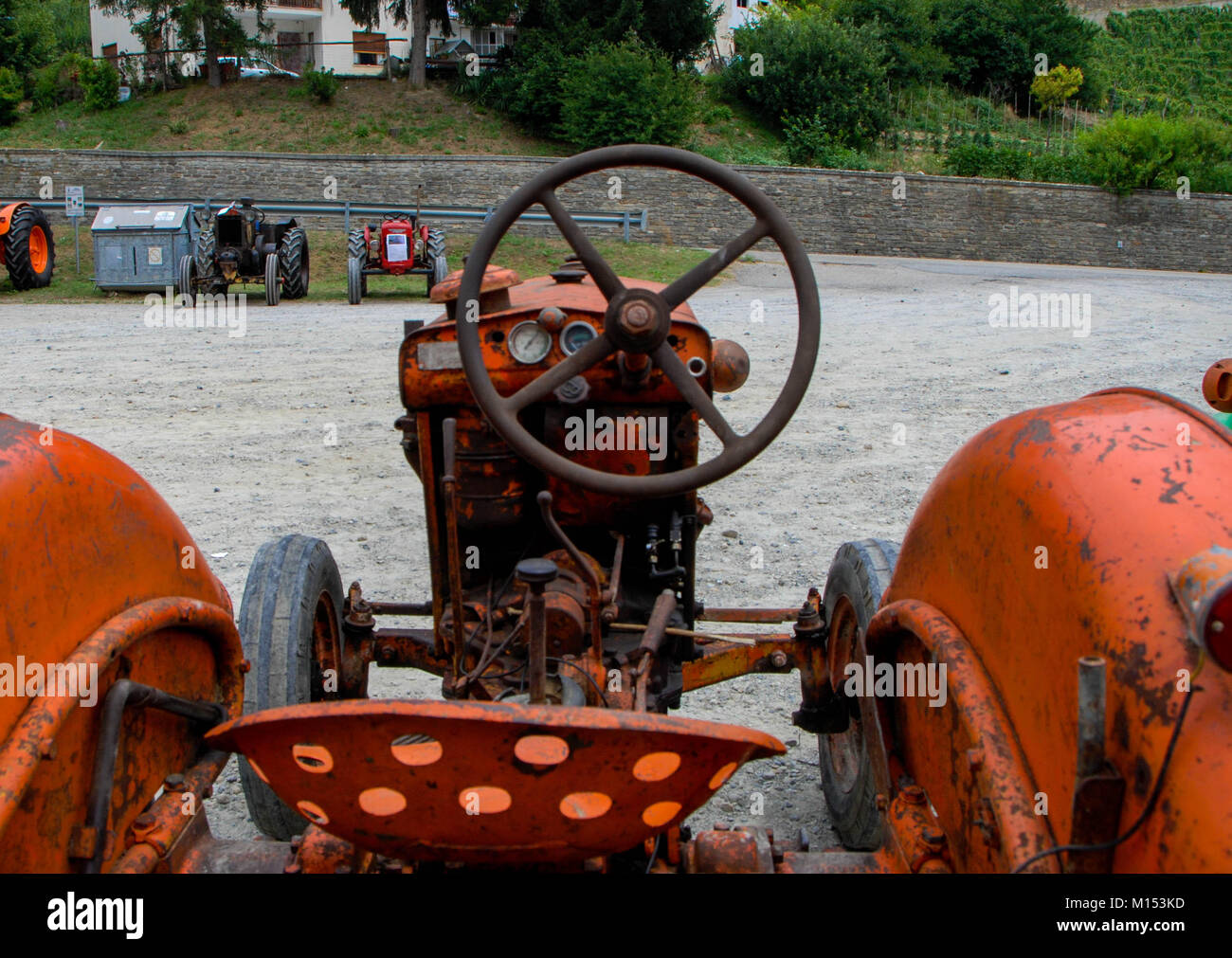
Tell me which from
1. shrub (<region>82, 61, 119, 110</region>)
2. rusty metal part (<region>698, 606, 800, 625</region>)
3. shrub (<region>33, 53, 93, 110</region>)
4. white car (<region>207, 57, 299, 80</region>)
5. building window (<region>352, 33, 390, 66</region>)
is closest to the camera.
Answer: rusty metal part (<region>698, 606, 800, 625</region>)

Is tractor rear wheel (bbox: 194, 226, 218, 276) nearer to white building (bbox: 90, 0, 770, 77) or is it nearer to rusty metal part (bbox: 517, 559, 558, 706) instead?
rusty metal part (bbox: 517, 559, 558, 706)

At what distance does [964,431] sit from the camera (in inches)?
291

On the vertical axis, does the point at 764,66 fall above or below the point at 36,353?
above

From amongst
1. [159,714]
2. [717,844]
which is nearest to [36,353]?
[159,714]

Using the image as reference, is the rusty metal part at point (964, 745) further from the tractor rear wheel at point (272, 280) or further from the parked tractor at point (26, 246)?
the parked tractor at point (26, 246)

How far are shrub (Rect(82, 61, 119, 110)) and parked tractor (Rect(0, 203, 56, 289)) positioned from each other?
1708cm

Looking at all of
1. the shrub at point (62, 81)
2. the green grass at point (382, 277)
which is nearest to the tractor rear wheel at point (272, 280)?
the green grass at point (382, 277)

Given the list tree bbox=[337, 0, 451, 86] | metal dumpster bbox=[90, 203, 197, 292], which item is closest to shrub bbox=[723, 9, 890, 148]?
tree bbox=[337, 0, 451, 86]

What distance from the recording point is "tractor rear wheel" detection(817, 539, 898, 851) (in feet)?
9.04

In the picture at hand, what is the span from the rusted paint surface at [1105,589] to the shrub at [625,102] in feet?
87.5

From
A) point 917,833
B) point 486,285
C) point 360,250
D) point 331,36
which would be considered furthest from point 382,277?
point 331,36

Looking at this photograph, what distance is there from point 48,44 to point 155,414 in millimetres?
34340

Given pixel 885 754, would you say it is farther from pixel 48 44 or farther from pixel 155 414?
pixel 48 44

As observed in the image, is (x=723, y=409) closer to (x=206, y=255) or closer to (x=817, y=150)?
(x=206, y=255)
